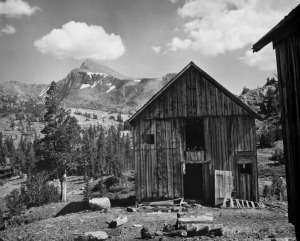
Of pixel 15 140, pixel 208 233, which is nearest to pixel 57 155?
pixel 208 233

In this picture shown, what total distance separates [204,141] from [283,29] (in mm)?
12824

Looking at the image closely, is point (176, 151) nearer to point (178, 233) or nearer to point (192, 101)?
point (192, 101)

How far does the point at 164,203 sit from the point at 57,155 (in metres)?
15.9

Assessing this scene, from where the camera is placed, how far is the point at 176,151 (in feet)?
62.7

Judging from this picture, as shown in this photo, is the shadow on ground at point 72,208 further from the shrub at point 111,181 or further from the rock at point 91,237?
the shrub at point 111,181

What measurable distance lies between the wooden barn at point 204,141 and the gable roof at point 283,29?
1127 cm

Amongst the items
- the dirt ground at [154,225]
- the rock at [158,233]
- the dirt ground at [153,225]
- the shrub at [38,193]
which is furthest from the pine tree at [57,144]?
the rock at [158,233]

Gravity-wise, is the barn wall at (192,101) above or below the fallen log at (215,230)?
above

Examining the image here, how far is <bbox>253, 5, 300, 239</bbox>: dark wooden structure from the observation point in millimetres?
6414

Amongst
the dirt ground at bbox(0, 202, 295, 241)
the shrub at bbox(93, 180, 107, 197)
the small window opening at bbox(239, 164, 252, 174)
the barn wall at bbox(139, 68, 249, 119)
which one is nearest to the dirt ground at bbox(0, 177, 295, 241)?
the dirt ground at bbox(0, 202, 295, 241)

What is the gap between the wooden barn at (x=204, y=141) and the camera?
18562 millimetres

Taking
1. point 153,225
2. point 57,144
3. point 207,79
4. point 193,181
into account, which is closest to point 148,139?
point 207,79

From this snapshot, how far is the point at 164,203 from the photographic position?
60.5 ft

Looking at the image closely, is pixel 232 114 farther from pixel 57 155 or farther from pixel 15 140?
pixel 15 140
